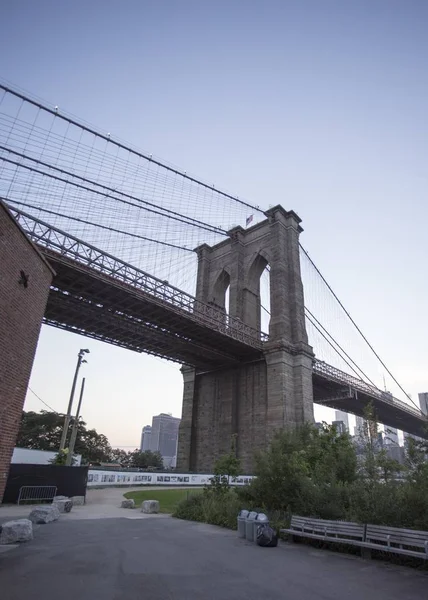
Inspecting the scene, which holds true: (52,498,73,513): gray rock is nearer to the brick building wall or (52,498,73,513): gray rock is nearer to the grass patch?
the grass patch

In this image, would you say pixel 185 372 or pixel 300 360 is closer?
pixel 300 360

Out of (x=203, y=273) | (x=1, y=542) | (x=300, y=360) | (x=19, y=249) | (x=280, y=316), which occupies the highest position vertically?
(x=203, y=273)

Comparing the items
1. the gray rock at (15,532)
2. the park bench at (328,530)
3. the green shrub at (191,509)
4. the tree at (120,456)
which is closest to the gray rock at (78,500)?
Answer: the green shrub at (191,509)

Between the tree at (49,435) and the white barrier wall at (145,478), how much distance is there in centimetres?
2628

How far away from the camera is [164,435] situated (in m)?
170

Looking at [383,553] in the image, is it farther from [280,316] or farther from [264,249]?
[264,249]

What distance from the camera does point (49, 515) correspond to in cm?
1323

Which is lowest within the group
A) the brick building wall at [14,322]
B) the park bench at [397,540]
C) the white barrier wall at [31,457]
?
the park bench at [397,540]

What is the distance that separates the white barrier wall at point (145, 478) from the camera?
1115 inches

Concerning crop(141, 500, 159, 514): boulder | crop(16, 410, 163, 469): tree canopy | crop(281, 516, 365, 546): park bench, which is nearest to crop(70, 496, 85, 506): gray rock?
crop(141, 500, 159, 514): boulder

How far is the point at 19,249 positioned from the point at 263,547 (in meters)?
10.4

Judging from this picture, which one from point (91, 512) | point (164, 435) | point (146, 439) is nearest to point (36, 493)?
point (91, 512)

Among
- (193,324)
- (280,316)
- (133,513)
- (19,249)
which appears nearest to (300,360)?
(280,316)

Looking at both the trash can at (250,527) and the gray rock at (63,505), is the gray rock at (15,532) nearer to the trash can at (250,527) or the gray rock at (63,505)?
the trash can at (250,527)
